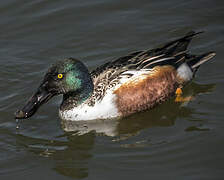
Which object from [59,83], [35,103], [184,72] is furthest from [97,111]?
[184,72]

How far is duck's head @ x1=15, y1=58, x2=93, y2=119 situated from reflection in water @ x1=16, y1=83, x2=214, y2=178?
19.2 inches

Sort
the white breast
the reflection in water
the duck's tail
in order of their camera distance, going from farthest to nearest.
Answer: the duck's tail
the white breast
the reflection in water

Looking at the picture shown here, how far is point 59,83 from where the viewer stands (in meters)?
7.13

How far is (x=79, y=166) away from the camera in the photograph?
6328 mm

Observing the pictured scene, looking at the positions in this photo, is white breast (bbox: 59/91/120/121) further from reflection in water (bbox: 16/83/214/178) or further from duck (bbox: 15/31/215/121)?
reflection in water (bbox: 16/83/214/178)

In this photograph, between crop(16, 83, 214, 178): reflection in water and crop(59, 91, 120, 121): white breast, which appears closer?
crop(16, 83, 214, 178): reflection in water

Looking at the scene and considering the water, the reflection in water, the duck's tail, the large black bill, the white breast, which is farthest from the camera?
the duck's tail

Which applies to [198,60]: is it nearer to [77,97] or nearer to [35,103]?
[77,97]

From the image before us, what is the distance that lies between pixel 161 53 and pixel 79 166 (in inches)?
100

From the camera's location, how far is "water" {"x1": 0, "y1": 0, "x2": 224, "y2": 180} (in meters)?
6.22

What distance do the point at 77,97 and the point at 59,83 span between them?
0.43 m

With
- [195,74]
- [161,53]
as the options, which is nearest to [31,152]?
[161,53]

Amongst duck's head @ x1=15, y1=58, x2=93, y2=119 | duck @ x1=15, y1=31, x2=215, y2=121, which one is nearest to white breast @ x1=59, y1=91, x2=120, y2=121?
duck @ x1=15, y1=31, x2=215, y2=121

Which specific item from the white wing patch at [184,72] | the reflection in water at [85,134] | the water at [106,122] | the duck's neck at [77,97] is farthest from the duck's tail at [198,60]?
the duck's neck at [77,97]
